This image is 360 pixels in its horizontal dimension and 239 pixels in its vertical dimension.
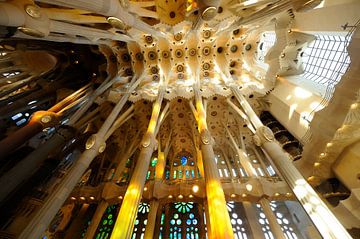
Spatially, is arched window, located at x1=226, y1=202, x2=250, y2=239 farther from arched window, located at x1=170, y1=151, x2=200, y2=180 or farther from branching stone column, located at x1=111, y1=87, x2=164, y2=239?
branching stone column, located at x1=111, y1=87, x2=164, y2=239

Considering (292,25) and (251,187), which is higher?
(292,25)

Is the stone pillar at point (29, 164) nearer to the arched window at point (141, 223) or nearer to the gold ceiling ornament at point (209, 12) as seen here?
the arched window at point (141, 223)

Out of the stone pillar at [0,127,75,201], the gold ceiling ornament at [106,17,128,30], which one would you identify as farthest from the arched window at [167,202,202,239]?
the gold ceiling ornament at [106,17,128,30]

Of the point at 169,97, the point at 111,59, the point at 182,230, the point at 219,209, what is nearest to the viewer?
the point at 219,209

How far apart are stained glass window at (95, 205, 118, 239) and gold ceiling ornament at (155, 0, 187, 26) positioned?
14.0 metres

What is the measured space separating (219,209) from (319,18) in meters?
9.87

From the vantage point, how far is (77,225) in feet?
40.3

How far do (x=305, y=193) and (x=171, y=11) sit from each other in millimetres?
12149

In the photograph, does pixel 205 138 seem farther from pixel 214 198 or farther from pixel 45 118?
pixel 45 118

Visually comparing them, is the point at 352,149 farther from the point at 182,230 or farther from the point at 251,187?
the point at 182,230

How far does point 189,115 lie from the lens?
14.8 m

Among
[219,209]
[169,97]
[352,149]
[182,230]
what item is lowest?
[219,209]

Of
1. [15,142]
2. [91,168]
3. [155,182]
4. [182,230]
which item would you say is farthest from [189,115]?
[15,142]

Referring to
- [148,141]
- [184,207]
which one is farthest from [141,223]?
[148,141]
